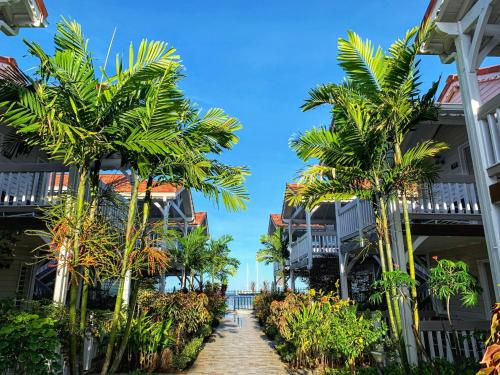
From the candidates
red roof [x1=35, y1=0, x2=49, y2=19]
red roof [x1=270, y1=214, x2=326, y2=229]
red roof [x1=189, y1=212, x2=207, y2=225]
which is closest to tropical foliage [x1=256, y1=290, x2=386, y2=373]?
red roof [x1=35, y1=0, x2=49, y2=19]

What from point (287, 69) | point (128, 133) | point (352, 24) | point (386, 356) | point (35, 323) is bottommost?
point (386, 356)

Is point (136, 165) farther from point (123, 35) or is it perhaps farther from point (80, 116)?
point (123, 35)

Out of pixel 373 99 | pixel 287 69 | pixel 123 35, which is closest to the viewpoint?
pixel 123 35

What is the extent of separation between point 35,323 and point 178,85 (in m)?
4.24

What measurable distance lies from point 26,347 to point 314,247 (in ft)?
47.9

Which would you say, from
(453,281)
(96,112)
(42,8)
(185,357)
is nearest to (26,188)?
(42,8)

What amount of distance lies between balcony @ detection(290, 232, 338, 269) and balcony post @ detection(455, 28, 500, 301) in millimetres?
11281

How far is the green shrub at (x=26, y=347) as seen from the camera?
4.32m

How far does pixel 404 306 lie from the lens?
715 cm

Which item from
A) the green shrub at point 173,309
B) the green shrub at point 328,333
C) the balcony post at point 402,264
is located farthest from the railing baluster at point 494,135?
the green shrub at point 173,309

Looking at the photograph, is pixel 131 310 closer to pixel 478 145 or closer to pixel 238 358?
pixel 238 358

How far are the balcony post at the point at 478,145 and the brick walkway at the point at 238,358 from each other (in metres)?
5.13

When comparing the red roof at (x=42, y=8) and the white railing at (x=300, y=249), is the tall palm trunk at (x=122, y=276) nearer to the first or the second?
the red roof at (x=42, y=8)

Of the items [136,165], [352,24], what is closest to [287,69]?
[352,24]
